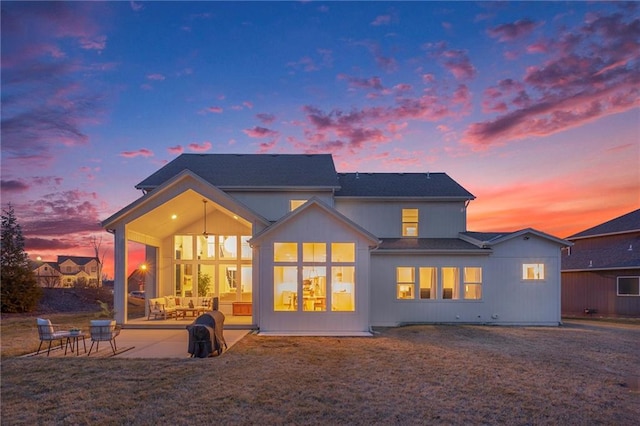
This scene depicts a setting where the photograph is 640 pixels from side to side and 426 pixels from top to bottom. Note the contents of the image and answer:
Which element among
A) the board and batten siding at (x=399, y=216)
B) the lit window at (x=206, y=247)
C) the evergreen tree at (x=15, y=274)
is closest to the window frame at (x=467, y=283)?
the board and batten siding at (x=399, y=216)

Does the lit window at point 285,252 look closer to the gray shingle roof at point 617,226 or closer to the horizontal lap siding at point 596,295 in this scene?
the horizontal lap siding at point 596,295

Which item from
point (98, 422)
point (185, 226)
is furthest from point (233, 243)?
point (98, 422)

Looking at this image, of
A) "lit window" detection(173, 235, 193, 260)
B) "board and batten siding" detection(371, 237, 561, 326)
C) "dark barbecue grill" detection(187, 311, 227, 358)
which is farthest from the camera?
"lit window" detection(173, 235, 193, 260)

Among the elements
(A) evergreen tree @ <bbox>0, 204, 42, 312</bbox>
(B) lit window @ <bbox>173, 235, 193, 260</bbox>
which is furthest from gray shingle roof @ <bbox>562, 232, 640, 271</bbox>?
(A) evergreen tree @ <bbox>0, 204, 42, 312</bbox>

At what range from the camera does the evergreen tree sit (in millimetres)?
21453

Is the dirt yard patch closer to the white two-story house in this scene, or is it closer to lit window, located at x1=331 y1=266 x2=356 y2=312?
lit window, located at x1=331 y1=266 x2=356 y2=312

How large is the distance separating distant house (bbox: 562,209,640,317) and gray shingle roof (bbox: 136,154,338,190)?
1562cm

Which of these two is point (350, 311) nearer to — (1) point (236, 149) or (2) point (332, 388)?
(2) point (332, 388)

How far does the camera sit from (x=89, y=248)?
4084 cm

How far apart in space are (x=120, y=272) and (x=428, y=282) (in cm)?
1177

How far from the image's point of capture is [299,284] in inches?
575

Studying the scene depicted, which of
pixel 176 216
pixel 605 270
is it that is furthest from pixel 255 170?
pixel 605 270

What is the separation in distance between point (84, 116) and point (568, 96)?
63.6 feet

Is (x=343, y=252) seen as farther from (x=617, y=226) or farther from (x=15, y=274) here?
(x=617, y=226)
